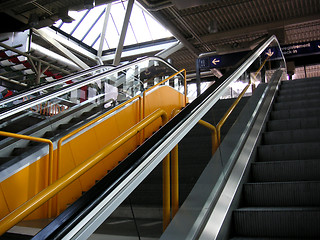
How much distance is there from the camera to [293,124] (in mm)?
3732

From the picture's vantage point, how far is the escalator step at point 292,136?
10.7 feet

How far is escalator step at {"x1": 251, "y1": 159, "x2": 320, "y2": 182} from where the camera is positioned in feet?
8.54

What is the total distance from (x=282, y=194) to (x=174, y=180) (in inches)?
41.1

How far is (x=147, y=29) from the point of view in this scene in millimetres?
17406

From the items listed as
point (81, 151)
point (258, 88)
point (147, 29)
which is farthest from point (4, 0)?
point (147, 29)

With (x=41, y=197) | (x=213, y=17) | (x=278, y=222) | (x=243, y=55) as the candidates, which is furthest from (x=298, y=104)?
(x=243, y=55)

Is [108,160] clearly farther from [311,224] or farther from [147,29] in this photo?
[147,29]

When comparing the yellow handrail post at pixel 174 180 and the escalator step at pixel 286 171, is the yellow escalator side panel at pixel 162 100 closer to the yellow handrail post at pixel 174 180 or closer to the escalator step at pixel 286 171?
the escalator step at pixel 286 171

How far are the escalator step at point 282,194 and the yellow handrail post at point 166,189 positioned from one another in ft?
3.28

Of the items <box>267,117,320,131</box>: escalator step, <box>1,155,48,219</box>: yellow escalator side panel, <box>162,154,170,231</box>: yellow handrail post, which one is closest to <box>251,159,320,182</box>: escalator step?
<box>267,117,320,131</box>: escalator step

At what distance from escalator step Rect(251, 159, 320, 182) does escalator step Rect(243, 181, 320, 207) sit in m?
0.31

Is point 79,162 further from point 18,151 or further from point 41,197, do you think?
point 41,197

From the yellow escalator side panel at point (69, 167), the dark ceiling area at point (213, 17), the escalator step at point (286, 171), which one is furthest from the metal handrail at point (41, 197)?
the dark ceiling area at point (213, 17)

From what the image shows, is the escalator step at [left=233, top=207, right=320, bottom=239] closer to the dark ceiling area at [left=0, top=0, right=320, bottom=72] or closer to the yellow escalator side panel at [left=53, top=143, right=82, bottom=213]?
the yellow escalator side panel at [left=53, top=143, right=82, bottom=213]
